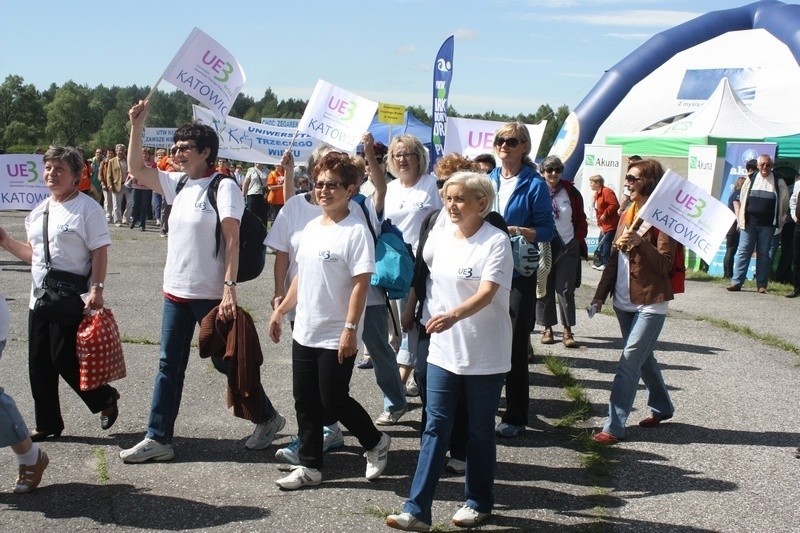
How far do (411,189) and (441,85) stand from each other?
6.78 metres

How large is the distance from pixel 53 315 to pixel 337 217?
1899 millimetres

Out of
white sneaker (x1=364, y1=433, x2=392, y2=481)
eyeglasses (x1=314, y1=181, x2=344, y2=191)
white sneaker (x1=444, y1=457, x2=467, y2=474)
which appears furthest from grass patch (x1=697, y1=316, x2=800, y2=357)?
eyeglasses (x1=314, y1=181, x2=344, y2=191)

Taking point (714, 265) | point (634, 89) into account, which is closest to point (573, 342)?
point (714, 265)

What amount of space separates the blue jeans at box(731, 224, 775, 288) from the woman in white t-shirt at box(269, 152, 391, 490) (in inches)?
411

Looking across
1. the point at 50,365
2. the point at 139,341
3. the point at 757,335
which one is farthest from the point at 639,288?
the point at 139,341

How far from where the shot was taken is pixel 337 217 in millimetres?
4836

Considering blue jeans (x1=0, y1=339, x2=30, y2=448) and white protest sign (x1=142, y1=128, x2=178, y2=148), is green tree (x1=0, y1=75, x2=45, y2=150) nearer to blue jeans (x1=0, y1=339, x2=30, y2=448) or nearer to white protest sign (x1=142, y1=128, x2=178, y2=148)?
white protest sign (x1=142, y1=128, x2=178, y2=148)

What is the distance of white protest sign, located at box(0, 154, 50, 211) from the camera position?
254 inches

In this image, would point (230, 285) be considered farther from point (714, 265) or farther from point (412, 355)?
point (714, 265)

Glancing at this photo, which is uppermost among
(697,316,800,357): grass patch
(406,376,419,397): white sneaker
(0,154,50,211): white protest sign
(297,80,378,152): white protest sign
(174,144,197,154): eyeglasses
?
(297,80,378,152): white protest sign

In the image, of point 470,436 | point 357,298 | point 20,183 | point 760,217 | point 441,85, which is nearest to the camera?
point 470,436

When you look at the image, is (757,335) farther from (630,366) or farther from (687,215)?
(687,215)

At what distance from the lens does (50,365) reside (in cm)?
551

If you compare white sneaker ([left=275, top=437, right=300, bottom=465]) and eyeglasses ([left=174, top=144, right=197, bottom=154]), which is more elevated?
eyeglasses ([left=174, top=144, right=197, bottom=154])
